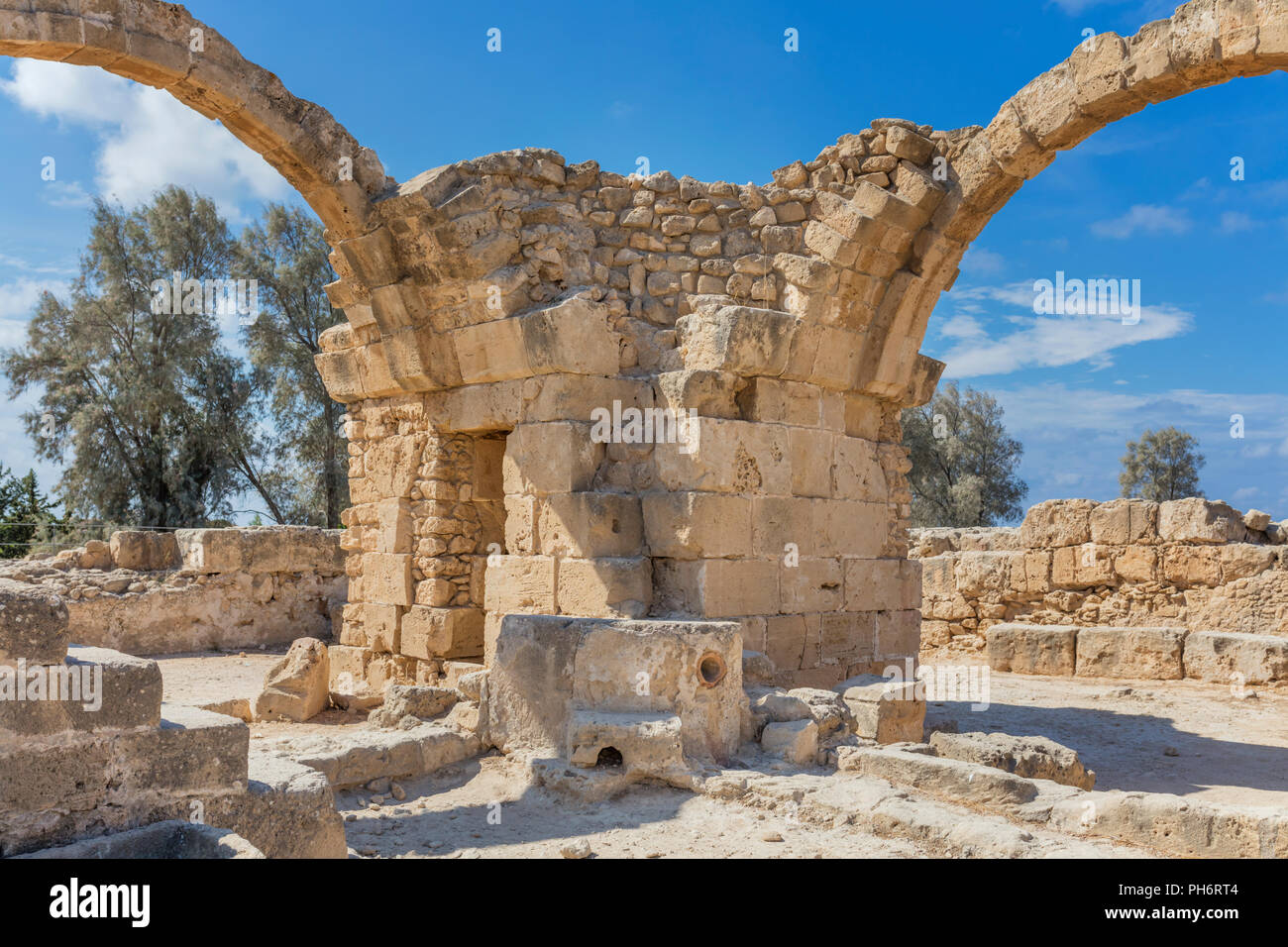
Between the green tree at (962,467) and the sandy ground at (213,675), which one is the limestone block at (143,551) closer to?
the sandy ground at (213,675)

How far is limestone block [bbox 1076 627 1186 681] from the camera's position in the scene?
9.32m

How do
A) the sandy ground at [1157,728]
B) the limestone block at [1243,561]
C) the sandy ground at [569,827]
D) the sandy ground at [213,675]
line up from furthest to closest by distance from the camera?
1. the limestone block at [1243,561]
2. the sandy ground at [213,675]
3. the sandy ground at [1157,728]
4. the sandy ground at [569,827]

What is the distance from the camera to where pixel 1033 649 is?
10.2m

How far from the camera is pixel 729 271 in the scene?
7.05m

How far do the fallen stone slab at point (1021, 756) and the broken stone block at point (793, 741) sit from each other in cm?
70

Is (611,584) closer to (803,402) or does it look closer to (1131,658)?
(803,402)

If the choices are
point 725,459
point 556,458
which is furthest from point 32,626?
point 725,459

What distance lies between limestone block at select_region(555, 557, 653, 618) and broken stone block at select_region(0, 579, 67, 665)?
364cm

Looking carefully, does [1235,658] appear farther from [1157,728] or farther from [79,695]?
[79,695]

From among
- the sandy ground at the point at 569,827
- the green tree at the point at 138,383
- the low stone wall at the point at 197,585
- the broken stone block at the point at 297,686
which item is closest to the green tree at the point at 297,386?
the green tree at the point at 138,383

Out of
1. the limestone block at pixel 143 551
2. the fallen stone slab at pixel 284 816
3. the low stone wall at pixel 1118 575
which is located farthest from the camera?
the limestone block at pixel 143 551

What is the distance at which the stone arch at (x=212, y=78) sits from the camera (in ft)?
19.4

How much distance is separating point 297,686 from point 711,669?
4.15 metres
